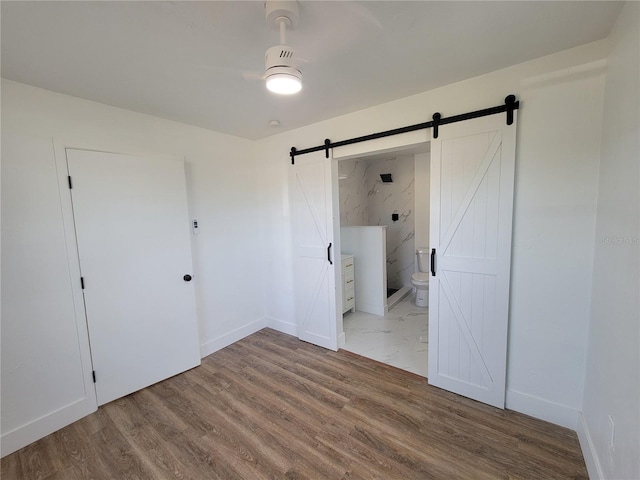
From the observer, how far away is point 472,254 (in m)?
2.06

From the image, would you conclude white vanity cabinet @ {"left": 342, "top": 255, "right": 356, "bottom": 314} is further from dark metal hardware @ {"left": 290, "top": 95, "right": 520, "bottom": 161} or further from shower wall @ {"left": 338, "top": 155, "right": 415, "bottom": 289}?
dark metal hardware @ {"left": 290, "top": 95, "right": 520, "bottom": 161}

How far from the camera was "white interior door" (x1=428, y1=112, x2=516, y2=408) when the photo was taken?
191 cm

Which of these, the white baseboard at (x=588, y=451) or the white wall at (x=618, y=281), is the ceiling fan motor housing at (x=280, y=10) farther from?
the white baseboard at (x=588, y=451)

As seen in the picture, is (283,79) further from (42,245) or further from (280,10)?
(42,245)

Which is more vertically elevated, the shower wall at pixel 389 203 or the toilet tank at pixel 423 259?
the shower wall at pixel 389 203

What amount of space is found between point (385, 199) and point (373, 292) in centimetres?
198

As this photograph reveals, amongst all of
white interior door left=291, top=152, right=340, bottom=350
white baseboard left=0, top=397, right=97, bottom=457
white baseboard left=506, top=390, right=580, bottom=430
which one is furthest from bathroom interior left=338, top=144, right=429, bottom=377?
white baseboard left=0, top=397, right=97, bottom=457

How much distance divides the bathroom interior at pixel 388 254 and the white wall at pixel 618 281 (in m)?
1.26

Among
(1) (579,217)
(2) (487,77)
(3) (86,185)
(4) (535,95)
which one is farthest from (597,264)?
(3) (86,185)

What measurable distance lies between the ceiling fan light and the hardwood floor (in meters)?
2.20

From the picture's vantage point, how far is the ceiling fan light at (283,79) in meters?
1.29

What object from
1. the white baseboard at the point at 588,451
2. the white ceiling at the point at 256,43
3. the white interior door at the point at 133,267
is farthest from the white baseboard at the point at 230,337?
the white baseboard at the point at 588,451

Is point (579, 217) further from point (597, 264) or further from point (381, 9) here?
point (381, 9)

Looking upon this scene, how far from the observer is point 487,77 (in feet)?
6.28
